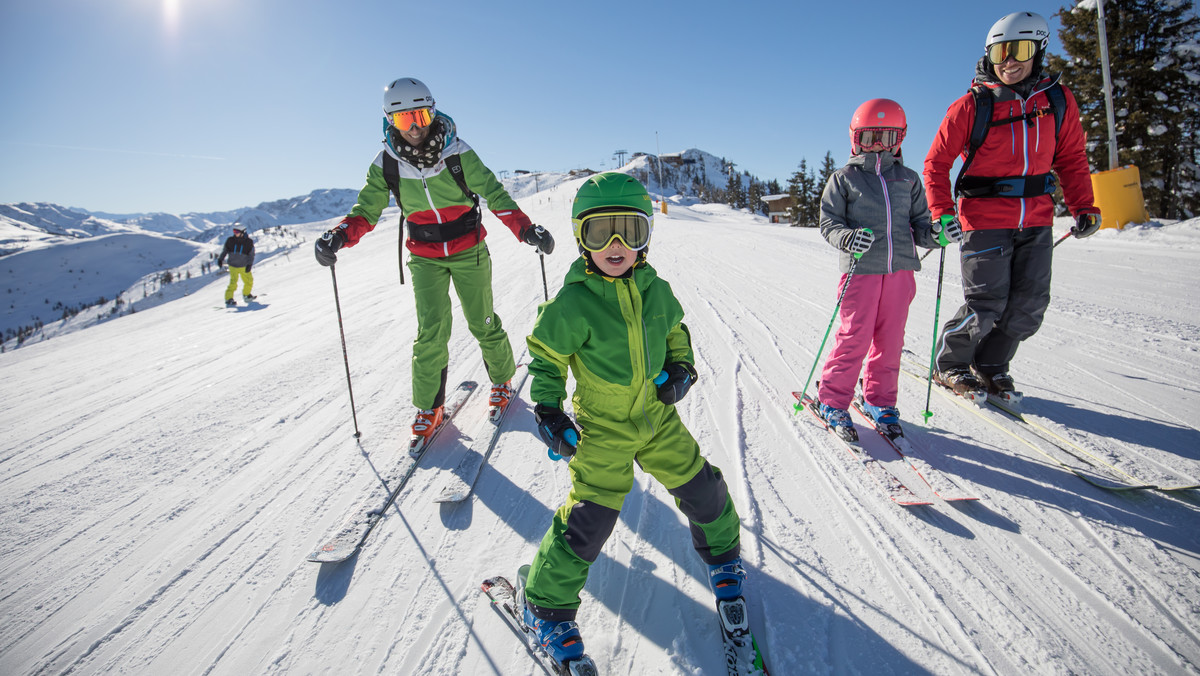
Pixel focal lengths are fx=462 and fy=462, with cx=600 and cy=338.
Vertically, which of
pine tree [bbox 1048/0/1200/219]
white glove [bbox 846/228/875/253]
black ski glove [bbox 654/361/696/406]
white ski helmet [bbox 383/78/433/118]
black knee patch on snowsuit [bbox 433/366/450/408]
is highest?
pine tree [bbox 1048/0/1200/219]

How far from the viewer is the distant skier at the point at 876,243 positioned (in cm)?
296

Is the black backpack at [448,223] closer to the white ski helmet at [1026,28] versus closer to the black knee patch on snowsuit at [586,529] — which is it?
the black knee patch on snowsuit at [586,529]

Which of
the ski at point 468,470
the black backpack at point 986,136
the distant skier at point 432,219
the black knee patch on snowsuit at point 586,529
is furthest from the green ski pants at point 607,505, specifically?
the black backpack at point 986,136

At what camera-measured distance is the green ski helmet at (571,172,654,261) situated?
1.89 m

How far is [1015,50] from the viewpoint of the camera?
119 inches

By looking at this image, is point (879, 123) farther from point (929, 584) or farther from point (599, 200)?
point (929, 584)

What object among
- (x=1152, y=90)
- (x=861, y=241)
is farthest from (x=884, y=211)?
(x=1152, y=90)

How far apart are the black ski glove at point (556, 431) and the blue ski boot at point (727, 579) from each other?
827 millimetres

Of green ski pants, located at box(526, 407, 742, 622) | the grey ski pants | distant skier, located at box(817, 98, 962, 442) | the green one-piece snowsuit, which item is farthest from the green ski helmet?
the grey ski pants

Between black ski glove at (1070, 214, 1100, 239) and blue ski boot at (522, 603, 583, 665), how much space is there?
4.07 metres

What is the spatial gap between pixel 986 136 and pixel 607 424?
11.2ft

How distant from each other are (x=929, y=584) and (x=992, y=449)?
1480 mm

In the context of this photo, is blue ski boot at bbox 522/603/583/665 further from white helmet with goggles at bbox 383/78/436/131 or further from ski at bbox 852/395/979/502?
white helmet with goggles at bbox 383/78/436/131

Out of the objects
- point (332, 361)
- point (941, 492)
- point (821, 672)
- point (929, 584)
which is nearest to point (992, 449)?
point (941, 492)
